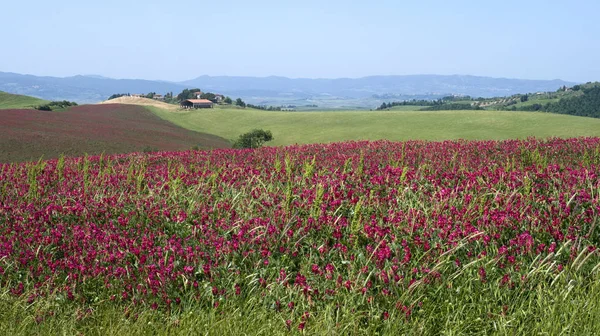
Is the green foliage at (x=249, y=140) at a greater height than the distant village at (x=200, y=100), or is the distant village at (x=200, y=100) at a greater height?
the distant village at (x=200, y=100)

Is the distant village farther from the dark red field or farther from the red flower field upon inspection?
the red flower field

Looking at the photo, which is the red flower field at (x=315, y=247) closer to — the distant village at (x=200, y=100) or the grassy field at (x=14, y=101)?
the distant village at (x=200, y=100)

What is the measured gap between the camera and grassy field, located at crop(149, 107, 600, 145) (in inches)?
2266

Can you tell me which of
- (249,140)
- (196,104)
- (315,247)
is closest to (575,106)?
(196,104)

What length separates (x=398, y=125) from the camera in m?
67.8

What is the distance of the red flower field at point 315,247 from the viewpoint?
5.60 meters

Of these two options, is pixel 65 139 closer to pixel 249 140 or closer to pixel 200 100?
pixel 249 140

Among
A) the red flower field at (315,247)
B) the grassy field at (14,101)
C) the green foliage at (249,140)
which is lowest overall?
the green foliage at (249,140)

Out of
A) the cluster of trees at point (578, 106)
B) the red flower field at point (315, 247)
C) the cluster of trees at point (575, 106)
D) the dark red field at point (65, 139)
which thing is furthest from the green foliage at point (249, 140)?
the cluster of trees at point (578, 106)

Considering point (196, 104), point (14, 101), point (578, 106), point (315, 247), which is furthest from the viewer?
point (578, 106)

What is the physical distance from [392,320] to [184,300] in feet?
6.72

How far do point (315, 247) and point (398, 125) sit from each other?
6262 centimetres

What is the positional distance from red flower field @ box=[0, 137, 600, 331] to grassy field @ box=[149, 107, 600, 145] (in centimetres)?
4671

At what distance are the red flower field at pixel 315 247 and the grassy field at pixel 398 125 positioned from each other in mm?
46711
